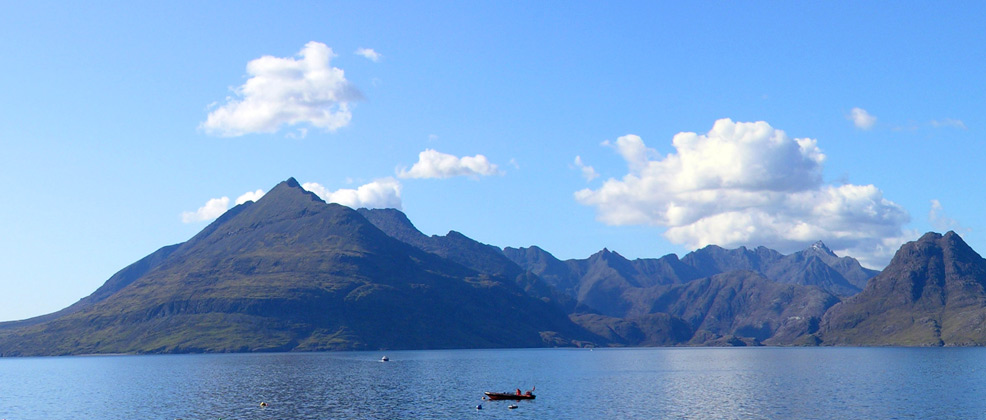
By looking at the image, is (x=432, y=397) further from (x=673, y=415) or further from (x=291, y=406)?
(x=673, y=415)

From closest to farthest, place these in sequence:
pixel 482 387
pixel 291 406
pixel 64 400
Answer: pixel 291 406 < pixel 64 400 < pixel 482 387

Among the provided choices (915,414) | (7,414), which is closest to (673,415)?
(915,414)

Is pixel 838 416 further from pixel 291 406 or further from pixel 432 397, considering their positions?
pixel 291 406

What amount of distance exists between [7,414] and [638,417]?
11359 centimetres

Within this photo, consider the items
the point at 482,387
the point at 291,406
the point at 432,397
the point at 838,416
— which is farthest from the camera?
the point at 482,387

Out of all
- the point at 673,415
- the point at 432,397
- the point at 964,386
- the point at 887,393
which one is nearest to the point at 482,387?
the point at 432,397

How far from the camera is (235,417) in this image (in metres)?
132

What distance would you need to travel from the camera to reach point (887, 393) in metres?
168

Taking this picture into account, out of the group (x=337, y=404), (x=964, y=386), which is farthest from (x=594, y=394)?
(x=964, y=386)

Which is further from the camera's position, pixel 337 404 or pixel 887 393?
pixel 887 393

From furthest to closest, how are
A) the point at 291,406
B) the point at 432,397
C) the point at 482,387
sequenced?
the point at 482,387, the point at 432,397, the point at 291,406

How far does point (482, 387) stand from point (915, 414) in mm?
94313

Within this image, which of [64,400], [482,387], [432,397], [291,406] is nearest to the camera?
[291,406]

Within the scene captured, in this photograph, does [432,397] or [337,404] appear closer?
[337,404]
